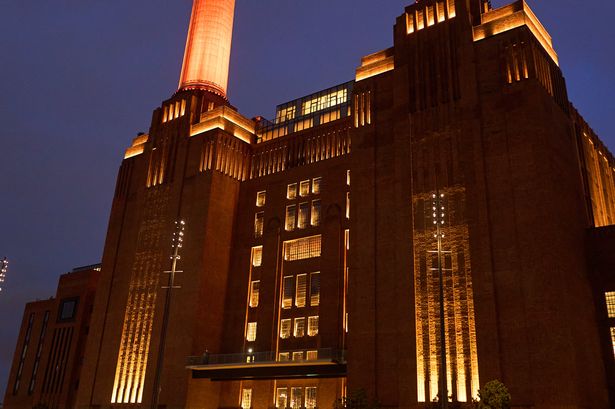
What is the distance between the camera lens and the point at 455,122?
158 feet

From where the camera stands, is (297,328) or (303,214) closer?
(297,328)

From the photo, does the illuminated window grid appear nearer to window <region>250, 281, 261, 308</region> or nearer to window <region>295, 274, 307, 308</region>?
window <region>295, 274, 307, 308</region>

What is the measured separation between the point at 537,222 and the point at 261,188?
3084 cm

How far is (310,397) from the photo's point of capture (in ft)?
172

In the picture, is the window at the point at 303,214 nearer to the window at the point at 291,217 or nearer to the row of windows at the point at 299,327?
the window at the point at 291,217

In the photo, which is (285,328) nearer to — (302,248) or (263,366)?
(263,366)

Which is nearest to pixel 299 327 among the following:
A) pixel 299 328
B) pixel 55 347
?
pixel 299 328

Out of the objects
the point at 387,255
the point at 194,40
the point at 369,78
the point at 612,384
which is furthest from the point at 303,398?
the point at 194,40

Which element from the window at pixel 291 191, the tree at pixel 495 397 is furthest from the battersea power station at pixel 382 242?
the tree at pixel 495 397

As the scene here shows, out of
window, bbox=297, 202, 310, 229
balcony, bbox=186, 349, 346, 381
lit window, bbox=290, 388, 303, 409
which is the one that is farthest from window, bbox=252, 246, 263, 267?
lit window, bbox=290, 388, 303, 409

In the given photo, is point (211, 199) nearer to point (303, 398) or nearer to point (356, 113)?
point (356, 113)

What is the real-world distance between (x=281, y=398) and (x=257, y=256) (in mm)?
14550

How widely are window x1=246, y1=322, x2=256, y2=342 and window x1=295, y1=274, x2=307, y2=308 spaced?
16.7 ft

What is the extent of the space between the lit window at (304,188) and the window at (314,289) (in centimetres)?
874
